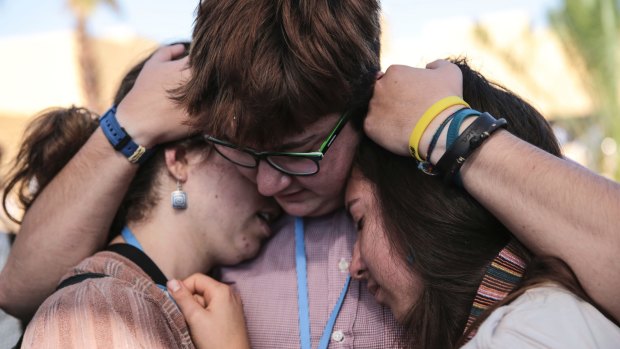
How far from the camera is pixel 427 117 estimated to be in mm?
1958

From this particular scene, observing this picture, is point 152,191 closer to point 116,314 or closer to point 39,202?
point 39,202

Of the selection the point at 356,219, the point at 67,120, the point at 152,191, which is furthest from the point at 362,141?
the point at 67,120

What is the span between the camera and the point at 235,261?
2586 mm

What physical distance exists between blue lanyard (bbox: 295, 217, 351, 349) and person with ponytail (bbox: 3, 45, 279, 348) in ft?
0.55

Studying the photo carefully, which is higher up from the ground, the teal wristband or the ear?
the teal wristband

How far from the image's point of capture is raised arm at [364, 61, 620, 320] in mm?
1715

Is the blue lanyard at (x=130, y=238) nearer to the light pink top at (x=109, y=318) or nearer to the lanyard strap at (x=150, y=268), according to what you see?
the lanyard strap at (x=150, y=268)

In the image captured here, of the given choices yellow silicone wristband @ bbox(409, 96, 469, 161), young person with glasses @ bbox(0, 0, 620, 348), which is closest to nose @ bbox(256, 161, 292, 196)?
young person with glasses @ bbox(0, 0, 620, 348)

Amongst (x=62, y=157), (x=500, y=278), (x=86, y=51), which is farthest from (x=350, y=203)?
(x=86, y=51)

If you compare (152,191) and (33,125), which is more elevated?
(33,125)

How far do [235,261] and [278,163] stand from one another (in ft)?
2.04

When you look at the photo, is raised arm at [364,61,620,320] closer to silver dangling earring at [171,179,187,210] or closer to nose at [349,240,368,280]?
nose at [349,240,368,280]

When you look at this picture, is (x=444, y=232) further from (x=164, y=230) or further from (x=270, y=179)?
(x=164, y=230)

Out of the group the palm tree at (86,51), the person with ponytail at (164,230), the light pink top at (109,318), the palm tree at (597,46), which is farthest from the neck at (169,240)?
the palm tree at (86,51)
